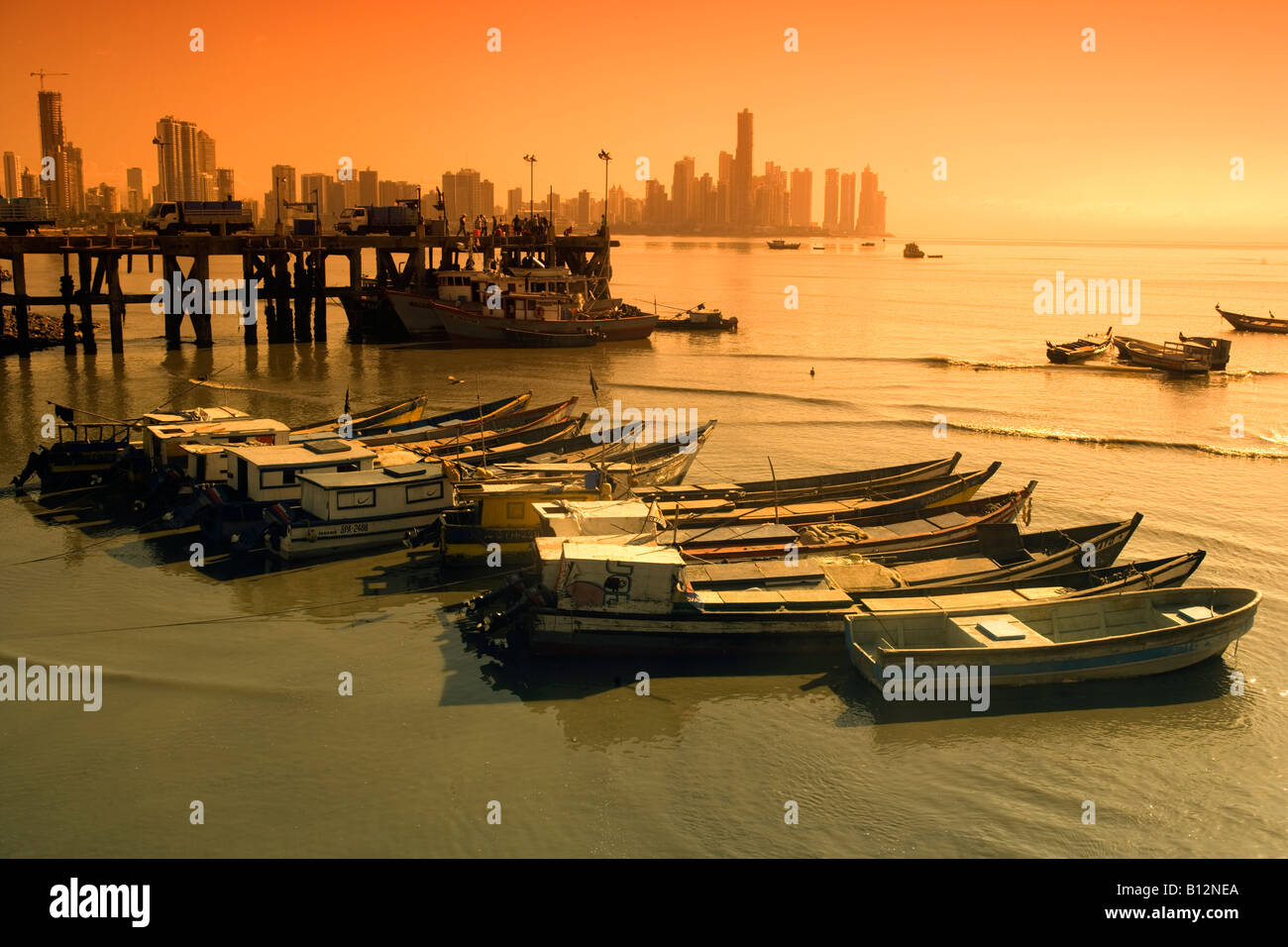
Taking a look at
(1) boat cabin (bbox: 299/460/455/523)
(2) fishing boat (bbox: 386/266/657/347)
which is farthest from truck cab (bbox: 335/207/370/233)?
(1) boat cabin (bbox: 299/460/455/523)

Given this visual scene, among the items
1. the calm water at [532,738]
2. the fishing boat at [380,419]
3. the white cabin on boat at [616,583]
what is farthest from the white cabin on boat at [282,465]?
the white cabin on boat at [616,583]

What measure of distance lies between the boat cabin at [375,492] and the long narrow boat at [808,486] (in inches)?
202

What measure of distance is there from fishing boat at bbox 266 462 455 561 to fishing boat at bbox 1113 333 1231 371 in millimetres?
50766

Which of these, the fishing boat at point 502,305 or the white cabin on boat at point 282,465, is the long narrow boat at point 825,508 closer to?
the white cabin on boat at point 282,465

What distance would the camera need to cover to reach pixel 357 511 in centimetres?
2678

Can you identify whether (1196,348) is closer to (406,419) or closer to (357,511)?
(406,419)

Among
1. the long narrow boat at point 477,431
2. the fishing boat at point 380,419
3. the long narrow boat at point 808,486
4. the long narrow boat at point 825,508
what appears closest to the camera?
the long narrow boat at point 825,508

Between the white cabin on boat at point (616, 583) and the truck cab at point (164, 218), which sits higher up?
the truck cab at point (164, 218)

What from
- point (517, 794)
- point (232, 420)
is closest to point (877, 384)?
point (232, 420)

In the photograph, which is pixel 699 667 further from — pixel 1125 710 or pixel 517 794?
pixel 1125 710

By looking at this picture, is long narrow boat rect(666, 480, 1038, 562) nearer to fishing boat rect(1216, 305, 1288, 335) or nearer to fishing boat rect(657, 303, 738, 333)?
fishing boat rect(657, 303, 738, 333)

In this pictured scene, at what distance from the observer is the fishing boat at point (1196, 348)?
63.7m

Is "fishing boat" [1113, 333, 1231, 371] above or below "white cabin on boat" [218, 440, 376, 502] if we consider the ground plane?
above

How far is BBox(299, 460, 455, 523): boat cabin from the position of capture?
1045 inches
